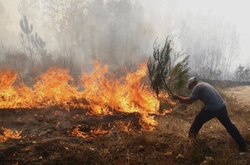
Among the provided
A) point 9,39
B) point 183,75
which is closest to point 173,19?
point 9,39

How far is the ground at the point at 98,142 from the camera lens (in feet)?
16.4

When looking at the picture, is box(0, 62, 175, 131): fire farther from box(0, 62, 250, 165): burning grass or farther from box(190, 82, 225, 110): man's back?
box(190, 82, 225, 110): man's back

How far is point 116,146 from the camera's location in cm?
567

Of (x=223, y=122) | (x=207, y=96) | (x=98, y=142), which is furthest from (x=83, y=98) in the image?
(x=223, y=122)

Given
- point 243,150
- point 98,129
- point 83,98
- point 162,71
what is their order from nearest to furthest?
point 243,150
point 98,129
point 162,71
point 83,98

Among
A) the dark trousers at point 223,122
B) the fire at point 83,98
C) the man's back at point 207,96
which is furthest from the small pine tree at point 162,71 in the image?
the dark trousers at point 223,122

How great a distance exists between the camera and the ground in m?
4.99

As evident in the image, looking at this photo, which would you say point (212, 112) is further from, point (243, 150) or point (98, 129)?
point (98, 129)

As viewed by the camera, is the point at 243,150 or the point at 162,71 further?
the point at 162,71

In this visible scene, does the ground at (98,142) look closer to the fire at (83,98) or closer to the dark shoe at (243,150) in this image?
the dark shoe at (243,150)

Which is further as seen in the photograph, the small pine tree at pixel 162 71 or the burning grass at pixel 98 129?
the small pine tree at pixel 162 71

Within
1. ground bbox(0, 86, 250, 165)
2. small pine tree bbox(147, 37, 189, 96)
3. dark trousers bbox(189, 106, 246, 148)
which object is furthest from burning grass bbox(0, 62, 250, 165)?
small pine tree bbox(147, 37, 189, 96)

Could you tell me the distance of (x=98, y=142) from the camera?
19.5 ft

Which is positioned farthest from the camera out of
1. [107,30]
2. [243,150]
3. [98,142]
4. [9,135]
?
[107,30]
